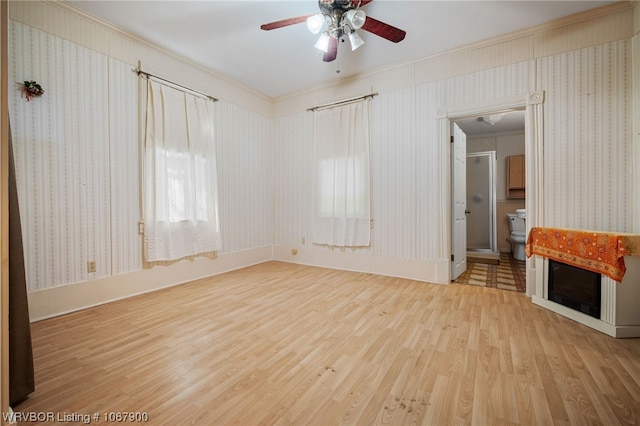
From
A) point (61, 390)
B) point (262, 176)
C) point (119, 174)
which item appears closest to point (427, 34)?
point (262, 176)

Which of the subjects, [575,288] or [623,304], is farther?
[575,288]

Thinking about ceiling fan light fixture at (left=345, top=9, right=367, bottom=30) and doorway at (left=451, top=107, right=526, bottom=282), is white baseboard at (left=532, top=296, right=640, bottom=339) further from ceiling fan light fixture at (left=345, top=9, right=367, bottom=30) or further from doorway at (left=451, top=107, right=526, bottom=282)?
ceiling fan light fixture at (left=345, top=9, right=367, bottom=30)

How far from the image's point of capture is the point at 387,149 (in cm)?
387

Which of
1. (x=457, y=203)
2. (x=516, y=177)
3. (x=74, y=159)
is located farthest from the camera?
(x=516, y=177)

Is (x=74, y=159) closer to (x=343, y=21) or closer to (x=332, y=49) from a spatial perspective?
(x=332, y=49)

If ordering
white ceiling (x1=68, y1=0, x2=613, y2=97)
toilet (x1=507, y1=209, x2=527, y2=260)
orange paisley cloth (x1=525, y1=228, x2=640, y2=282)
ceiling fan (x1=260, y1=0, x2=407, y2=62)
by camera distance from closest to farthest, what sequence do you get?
orange paisley cloth (x1=525, y1=228, x2=640, y2=282), ceiling fan (x1=260, y1=0, x2=407, y2=62), white ceiling (x1=68, y1=0, x2=613, y2=97), toilet (x1=507, y1=209, x2=527, y2=260)

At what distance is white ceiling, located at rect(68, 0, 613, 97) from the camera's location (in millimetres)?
2588

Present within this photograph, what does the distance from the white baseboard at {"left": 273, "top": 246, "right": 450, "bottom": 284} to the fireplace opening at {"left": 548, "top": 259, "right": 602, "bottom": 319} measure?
1041mm

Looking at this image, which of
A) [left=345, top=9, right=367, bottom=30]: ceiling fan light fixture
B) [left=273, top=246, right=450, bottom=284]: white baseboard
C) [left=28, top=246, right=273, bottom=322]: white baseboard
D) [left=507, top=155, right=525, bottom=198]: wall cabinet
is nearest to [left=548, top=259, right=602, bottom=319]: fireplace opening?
[left=273, top=246, right=450, bottom=284]: white baseboard

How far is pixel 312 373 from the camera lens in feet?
5.35

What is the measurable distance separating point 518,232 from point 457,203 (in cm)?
240

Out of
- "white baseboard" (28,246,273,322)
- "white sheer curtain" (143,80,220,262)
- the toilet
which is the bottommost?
"white baseboard" (28,246,273,322)

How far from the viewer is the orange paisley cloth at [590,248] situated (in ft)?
6.75

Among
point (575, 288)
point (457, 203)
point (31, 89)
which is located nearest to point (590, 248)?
point (575, 288)
